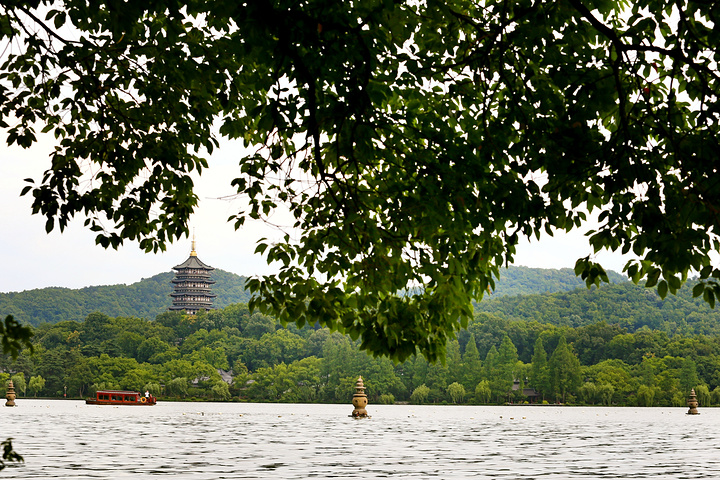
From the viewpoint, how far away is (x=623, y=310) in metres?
127

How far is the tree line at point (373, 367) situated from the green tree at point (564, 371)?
0.10 m

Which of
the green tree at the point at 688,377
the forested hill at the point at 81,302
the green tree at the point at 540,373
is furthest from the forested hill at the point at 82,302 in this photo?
the green tree at the point at 688,377

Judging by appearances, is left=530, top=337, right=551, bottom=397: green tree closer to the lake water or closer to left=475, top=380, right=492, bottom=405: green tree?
left=475, top=380, right=492, bottom=405: green tree

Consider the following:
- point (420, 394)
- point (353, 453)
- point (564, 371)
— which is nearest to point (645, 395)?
point (564, 371)

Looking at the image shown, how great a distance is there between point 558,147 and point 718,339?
9265cm

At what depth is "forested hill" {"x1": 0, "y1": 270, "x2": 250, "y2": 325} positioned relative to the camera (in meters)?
161

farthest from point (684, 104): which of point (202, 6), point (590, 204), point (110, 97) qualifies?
point (110, 97)

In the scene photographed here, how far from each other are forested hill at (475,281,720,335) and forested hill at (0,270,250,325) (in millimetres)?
66560

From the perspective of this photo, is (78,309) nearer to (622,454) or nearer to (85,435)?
(85,435)

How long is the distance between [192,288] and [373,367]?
181ft

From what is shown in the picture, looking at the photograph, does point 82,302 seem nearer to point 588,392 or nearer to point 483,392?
point 483,392

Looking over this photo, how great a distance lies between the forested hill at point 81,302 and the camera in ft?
527

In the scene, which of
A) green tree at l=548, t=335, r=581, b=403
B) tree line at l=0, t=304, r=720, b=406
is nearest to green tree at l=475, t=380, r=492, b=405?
tree line at l=0, t=304, r=720, b=406

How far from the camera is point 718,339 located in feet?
296
